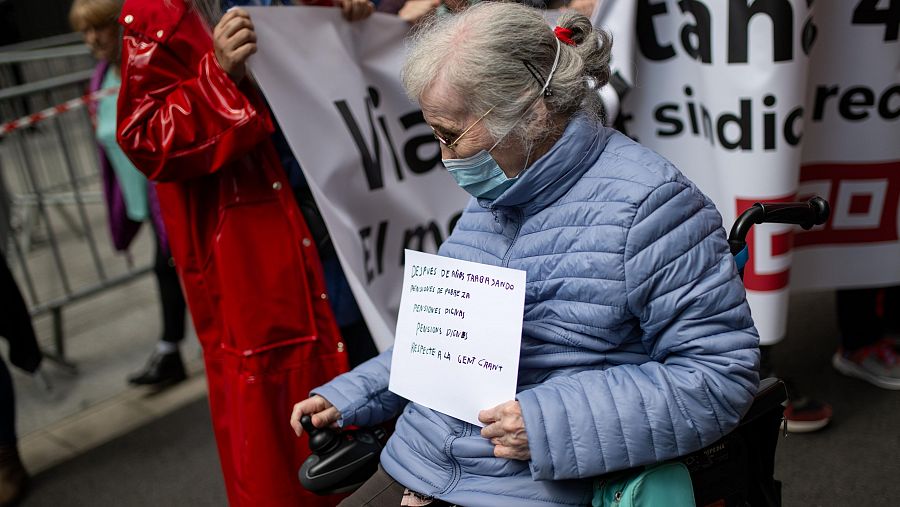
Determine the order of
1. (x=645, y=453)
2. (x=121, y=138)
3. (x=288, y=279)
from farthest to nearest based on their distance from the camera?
(x=288, y=279) < (x=121, y=138) < (x=645, y=453)

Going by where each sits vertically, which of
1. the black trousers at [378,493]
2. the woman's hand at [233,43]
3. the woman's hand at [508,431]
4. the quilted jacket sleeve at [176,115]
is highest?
the woman's hand at [233,43]

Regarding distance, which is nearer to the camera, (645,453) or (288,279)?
(645,453)

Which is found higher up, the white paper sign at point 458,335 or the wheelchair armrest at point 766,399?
the white paper sign at point 458,335

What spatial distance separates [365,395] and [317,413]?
0.38ft

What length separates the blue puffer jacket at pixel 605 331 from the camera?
5.08 feet

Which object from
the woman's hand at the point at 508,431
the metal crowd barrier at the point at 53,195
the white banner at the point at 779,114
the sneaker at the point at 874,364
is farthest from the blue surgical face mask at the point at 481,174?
the metal crowd barrier at the point at 53,195

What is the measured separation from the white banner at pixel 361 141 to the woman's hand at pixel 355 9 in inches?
0.9

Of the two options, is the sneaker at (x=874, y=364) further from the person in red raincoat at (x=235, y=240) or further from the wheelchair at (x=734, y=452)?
the person in red raincoat at (x=235, y=240)

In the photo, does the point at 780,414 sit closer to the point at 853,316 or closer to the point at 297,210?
the point at 297,210

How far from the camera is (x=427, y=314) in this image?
1.80m

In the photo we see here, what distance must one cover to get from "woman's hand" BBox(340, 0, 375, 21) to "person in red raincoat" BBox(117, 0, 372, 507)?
0.46 metres

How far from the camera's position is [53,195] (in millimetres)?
6277

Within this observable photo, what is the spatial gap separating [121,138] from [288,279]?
573 millimetres

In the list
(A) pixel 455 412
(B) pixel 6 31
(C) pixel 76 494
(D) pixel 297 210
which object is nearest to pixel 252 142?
(D) pixel 297 210
